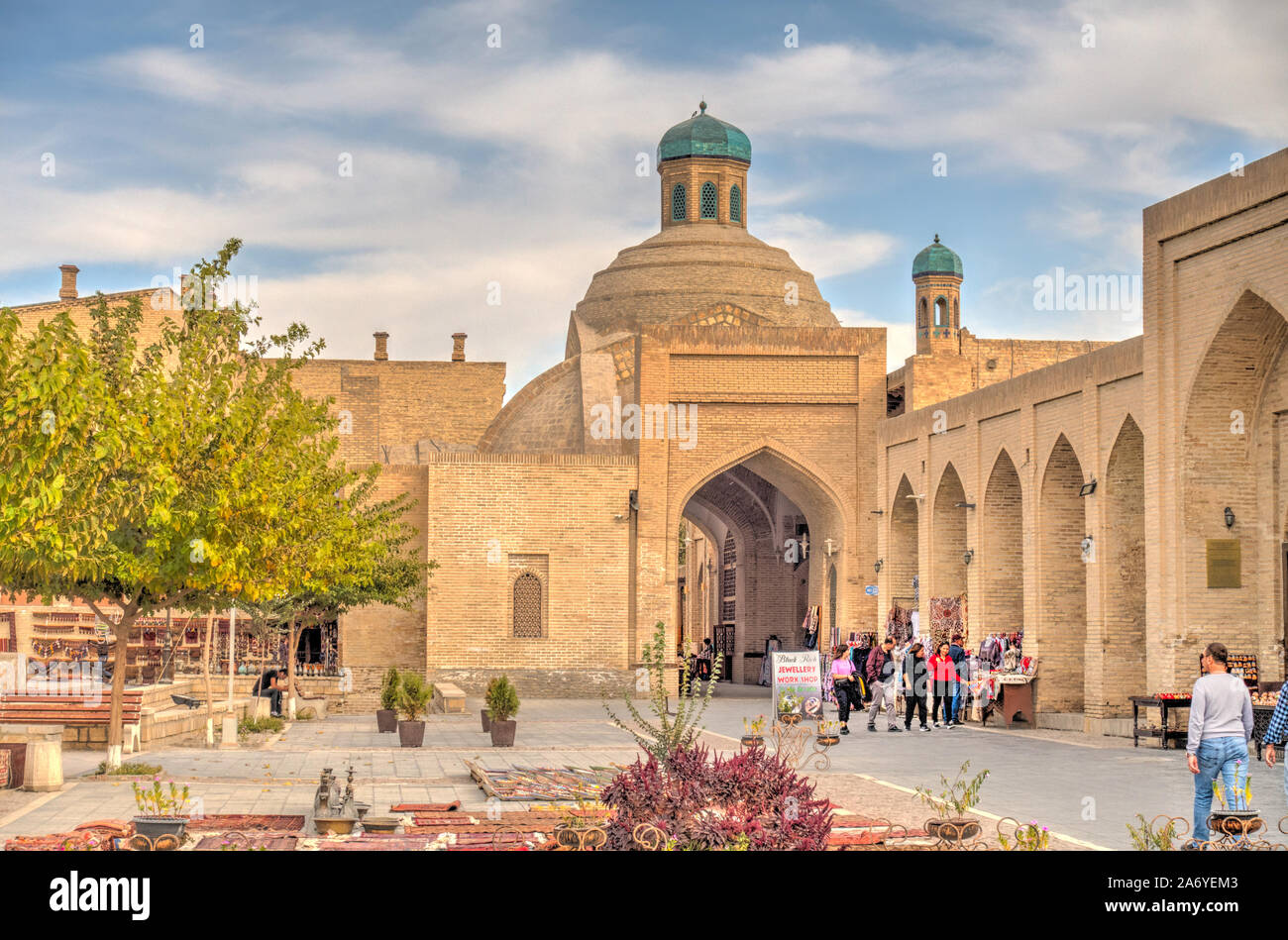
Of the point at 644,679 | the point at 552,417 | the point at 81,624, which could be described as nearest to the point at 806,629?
the point at 644,679

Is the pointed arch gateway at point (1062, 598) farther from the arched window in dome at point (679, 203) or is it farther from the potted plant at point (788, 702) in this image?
the arched window in dome at point (679, 203)

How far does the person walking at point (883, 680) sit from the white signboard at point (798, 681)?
2034 mm

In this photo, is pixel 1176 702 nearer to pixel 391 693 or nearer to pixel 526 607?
pixel 391 693

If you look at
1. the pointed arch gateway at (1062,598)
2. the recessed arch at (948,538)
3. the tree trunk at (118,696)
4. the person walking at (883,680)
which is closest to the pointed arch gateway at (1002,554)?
the pointed arch gateway at (1062,598)

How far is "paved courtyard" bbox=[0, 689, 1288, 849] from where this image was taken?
11.6 metres

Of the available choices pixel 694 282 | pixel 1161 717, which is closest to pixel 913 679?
pixel 1161 717

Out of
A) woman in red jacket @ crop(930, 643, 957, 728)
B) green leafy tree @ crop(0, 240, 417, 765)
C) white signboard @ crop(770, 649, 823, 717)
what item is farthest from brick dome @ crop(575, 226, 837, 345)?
green leafy tree @ crop(0, 240, 417, 765)

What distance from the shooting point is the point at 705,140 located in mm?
39594

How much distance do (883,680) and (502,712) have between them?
6.07 metres

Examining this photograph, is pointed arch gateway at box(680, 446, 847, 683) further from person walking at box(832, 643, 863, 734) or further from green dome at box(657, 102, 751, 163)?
person walking at box(832, 643, 863, 734)

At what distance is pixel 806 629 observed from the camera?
3278cm
